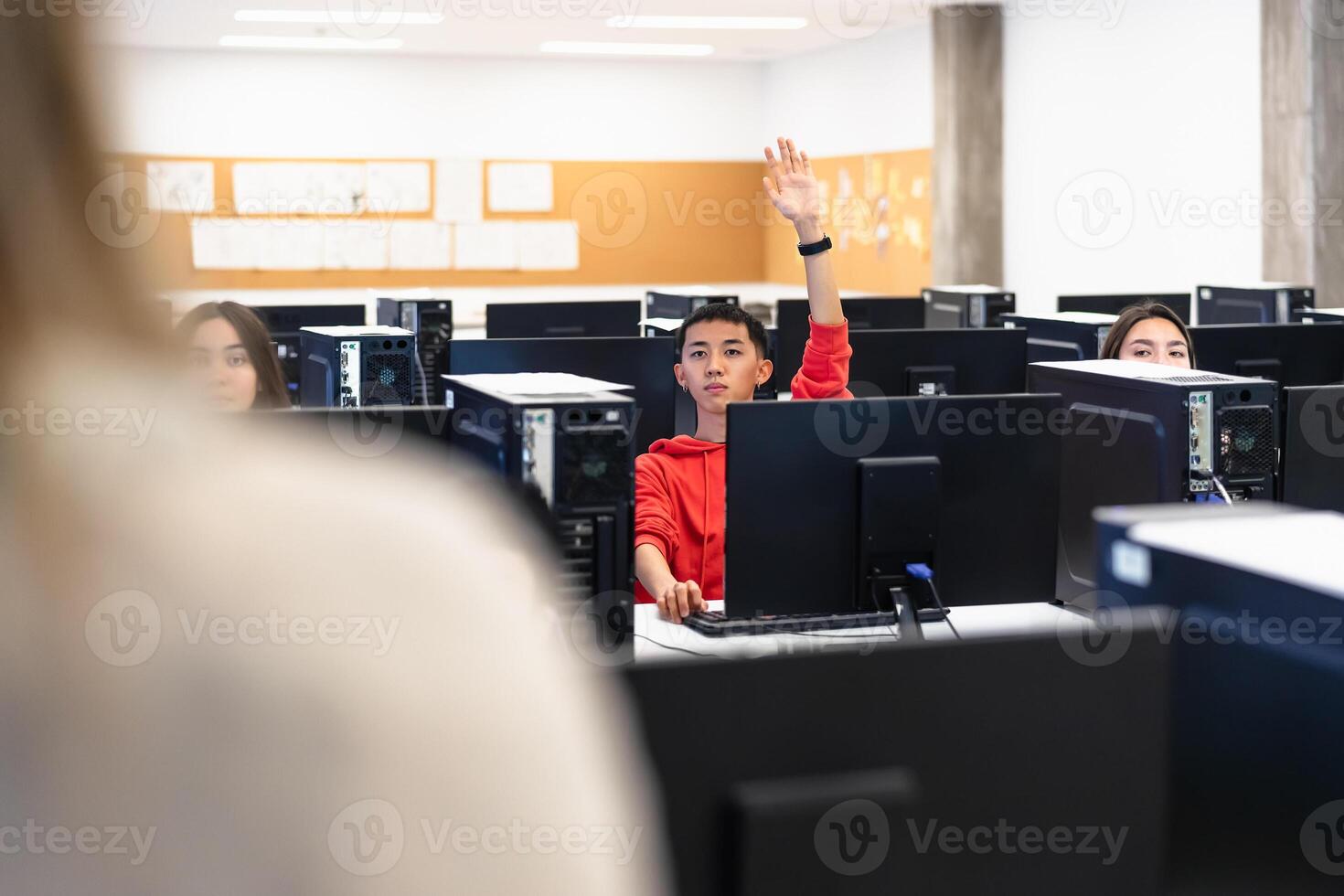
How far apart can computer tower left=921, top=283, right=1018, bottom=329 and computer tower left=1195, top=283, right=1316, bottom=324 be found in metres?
0.85

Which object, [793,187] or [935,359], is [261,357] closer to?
[793,187]

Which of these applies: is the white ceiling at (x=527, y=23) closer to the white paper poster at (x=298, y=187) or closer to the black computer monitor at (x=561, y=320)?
the white paper poster at (x=298, y=187)

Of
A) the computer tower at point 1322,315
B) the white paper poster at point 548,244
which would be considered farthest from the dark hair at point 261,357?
the white paper poster at point 548,244

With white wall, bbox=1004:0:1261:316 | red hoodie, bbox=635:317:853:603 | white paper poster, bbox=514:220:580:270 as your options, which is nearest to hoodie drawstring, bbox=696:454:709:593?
red hoodie, bbox=635:317:853:603

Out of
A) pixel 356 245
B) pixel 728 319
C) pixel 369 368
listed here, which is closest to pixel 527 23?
pixel 356 245

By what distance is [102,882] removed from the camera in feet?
1.75

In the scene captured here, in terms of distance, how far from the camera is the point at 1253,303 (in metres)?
6.15

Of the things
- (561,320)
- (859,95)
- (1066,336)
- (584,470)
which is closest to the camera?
(584,470)

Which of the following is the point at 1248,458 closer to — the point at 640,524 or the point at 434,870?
the point at 640,524

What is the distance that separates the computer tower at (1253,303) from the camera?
19.7 feet

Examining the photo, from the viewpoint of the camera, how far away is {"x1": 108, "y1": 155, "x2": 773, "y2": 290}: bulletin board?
1205 centimetres

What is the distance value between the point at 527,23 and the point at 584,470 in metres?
8.69

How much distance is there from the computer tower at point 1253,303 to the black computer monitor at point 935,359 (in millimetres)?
2091

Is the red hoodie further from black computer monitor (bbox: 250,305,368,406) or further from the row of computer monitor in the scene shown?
black computer monitor (bbox: 250,305,368,406)
